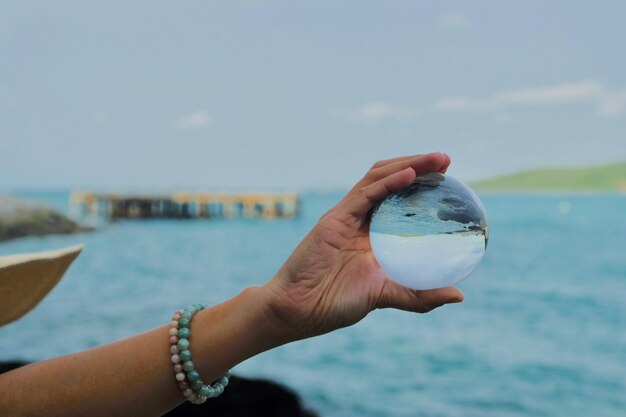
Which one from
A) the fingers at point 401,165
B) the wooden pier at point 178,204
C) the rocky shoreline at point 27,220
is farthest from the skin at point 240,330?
the wooden pier at point 178,204

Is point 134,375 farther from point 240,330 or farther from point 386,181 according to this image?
point 386,181

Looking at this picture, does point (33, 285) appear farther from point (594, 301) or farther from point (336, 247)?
point (594, 301)

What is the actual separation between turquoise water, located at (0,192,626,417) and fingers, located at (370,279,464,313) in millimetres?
8737

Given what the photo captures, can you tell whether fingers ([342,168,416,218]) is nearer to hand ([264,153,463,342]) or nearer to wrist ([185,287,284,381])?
hand ([264,153,463,342])

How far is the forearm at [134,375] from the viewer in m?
1.87

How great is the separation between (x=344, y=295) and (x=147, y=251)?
36.9 m

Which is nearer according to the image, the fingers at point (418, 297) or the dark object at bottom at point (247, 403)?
the fingers at point (418, 297)

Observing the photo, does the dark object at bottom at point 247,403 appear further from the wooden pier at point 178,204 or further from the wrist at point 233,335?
the wooden pier at point 178,204

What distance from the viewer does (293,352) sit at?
17375 mm

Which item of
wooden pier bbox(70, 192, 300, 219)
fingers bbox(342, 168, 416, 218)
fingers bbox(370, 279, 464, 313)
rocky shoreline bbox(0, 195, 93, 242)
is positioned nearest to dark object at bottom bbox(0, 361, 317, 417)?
fingers bbox(370, 279, 464, 313)

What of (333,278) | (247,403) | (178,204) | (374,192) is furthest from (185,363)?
(178,204)

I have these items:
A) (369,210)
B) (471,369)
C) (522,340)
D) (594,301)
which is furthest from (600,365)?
(369,210)

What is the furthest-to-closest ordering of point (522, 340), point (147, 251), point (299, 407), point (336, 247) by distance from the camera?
point (147, 251) → point (522, 340) → point (299, 407) → point (336, 247)

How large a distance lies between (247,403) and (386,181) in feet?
17.5
